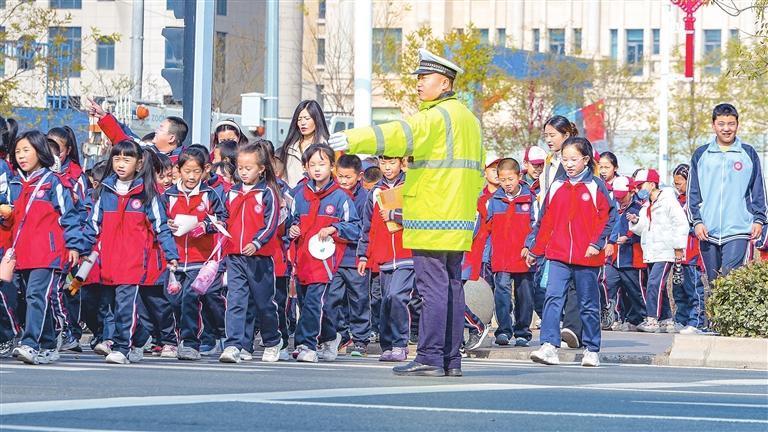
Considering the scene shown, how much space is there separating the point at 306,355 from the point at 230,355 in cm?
92

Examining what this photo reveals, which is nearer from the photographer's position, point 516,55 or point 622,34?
point 516,55

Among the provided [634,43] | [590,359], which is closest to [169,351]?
[590,359]

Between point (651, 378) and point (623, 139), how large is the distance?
214 ft

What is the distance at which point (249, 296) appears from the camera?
14352 mm

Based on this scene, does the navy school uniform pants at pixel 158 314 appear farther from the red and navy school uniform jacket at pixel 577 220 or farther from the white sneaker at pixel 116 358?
the red and navy school uniform jacket at pixel 577 220

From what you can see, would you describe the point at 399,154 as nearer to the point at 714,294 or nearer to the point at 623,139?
the point at 714,294

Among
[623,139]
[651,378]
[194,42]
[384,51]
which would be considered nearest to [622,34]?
[623,139]

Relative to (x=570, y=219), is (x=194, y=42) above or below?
above

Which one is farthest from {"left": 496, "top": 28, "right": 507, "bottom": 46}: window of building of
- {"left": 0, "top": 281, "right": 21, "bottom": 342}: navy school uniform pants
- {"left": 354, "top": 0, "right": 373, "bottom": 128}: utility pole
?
{"left": 0, "top": 281, "right": 21, "bottom": 342}: navy school uniform pants

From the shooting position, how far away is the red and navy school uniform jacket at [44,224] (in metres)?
13.2

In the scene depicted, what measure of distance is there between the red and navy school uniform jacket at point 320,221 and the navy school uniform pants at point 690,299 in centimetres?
757

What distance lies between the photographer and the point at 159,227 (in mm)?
13766

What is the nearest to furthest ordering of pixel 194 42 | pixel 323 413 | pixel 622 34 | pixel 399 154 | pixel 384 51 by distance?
pixel 323 413, pixel 399 154, pixel 194 42, pixel 384 51, pixel 622 34

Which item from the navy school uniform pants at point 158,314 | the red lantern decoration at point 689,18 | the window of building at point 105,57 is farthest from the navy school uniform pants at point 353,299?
the window of building at point 105,57
